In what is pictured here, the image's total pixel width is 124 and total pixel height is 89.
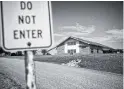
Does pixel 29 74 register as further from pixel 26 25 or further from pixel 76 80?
pixel 76 80

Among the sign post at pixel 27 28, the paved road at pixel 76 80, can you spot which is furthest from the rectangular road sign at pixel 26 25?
the paved road at pixel 76 80

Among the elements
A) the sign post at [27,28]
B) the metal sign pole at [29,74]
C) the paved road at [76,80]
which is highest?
the sign post at [27,28]

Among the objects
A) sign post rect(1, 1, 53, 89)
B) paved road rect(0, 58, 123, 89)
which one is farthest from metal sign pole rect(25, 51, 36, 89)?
paved road rect(0, 58, 123, 89)

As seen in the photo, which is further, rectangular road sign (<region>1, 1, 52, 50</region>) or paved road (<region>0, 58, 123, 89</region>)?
paved road (<region>0, 58, 123, 89</region>)

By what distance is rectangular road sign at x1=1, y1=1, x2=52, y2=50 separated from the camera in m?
1.63

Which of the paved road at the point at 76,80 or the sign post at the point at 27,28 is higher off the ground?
the sign post at the point at 27,28

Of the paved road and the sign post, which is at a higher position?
the sign post

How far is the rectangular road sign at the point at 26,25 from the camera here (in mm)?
1633

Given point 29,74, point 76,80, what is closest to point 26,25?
point 29,74

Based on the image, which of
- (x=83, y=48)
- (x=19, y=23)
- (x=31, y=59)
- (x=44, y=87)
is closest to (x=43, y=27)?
(x=19, y=23)

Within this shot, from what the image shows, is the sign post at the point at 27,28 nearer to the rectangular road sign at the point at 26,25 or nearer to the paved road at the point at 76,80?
the rectangular road sign at the point at 26,25

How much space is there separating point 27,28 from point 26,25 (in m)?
0.03

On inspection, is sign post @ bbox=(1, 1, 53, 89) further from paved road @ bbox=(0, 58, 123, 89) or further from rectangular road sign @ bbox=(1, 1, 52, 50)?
paved road @ bbox=(0, 58, 123, 89)

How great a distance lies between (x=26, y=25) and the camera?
1688 millimetres
